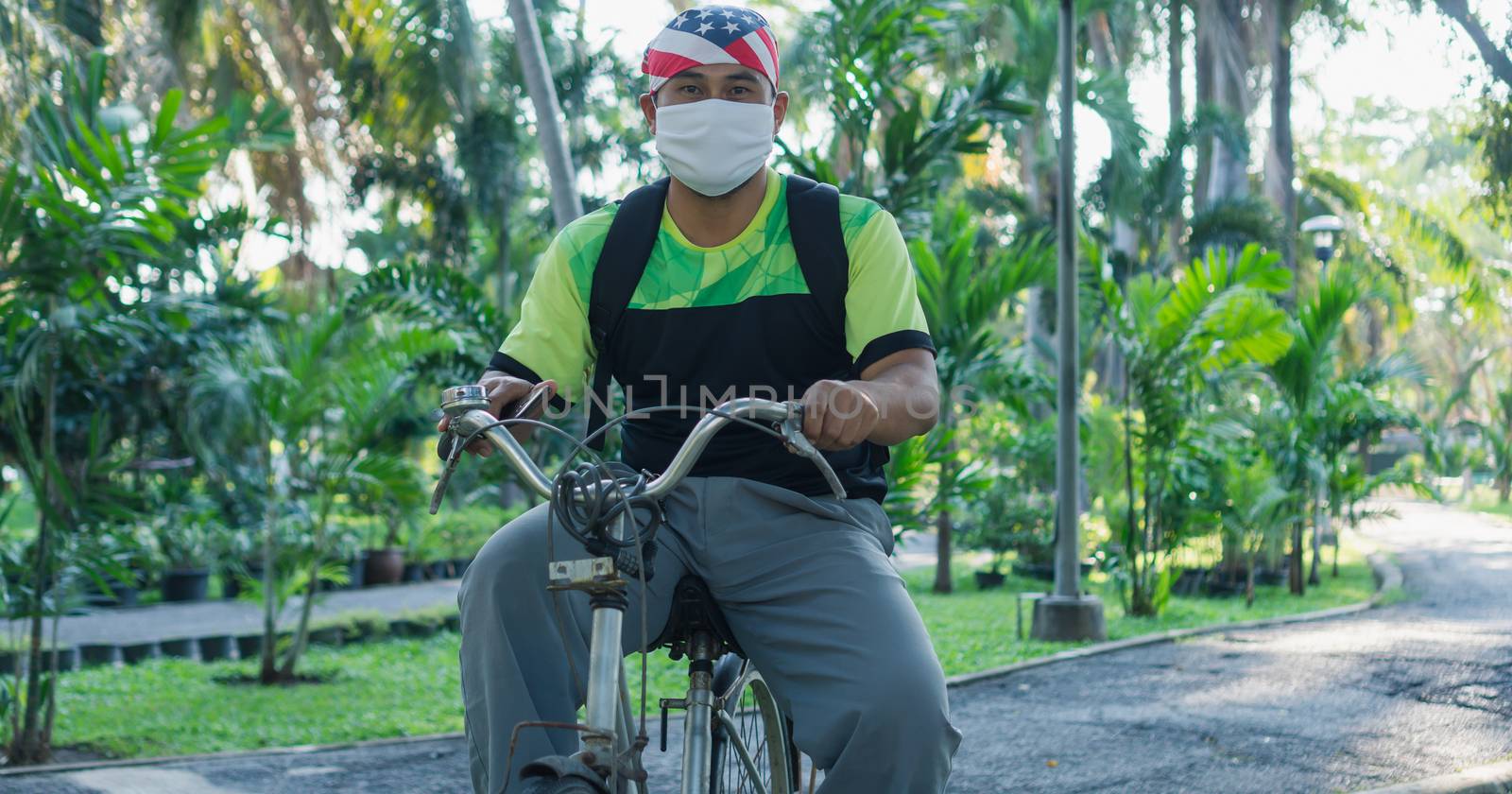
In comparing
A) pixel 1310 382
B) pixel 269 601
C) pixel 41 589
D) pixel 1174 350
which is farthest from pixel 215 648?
pixel 1310 382

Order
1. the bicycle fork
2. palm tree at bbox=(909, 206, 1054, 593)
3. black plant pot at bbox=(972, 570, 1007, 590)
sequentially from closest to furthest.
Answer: the bicycle fork, palm tree at bbox=(909, 206, 1054, 593), black plant pot at bbox=(972, 570, 1007, 590)

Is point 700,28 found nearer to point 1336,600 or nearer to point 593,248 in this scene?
point 593,248

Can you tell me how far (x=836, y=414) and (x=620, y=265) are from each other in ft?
2.46

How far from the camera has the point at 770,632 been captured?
234 cm

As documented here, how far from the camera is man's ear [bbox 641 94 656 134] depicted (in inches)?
104

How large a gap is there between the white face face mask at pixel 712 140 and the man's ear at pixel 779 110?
7cm

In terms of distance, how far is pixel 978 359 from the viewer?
8430 millimetres

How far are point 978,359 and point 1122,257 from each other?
6.78 m

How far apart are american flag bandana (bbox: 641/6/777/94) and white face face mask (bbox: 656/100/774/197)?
75mm

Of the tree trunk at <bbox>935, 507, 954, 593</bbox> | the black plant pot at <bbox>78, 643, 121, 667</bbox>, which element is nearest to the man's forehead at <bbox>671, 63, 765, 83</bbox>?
the black plant pot at <bbox>78, 643, 121, 667</bbox>

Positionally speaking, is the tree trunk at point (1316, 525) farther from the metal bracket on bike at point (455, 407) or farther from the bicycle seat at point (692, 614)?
the metal bracket on bike at point (455, 407)

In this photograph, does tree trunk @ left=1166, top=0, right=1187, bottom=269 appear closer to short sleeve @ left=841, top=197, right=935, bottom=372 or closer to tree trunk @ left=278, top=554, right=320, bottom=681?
tree trunk @ left=278, top=554, right=320, bottom=681

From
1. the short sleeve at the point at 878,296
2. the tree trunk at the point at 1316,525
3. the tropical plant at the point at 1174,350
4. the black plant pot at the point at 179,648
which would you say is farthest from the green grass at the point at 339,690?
the short sleeve at the point at 878,296

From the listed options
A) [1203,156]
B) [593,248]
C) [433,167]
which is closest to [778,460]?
[593,248]
